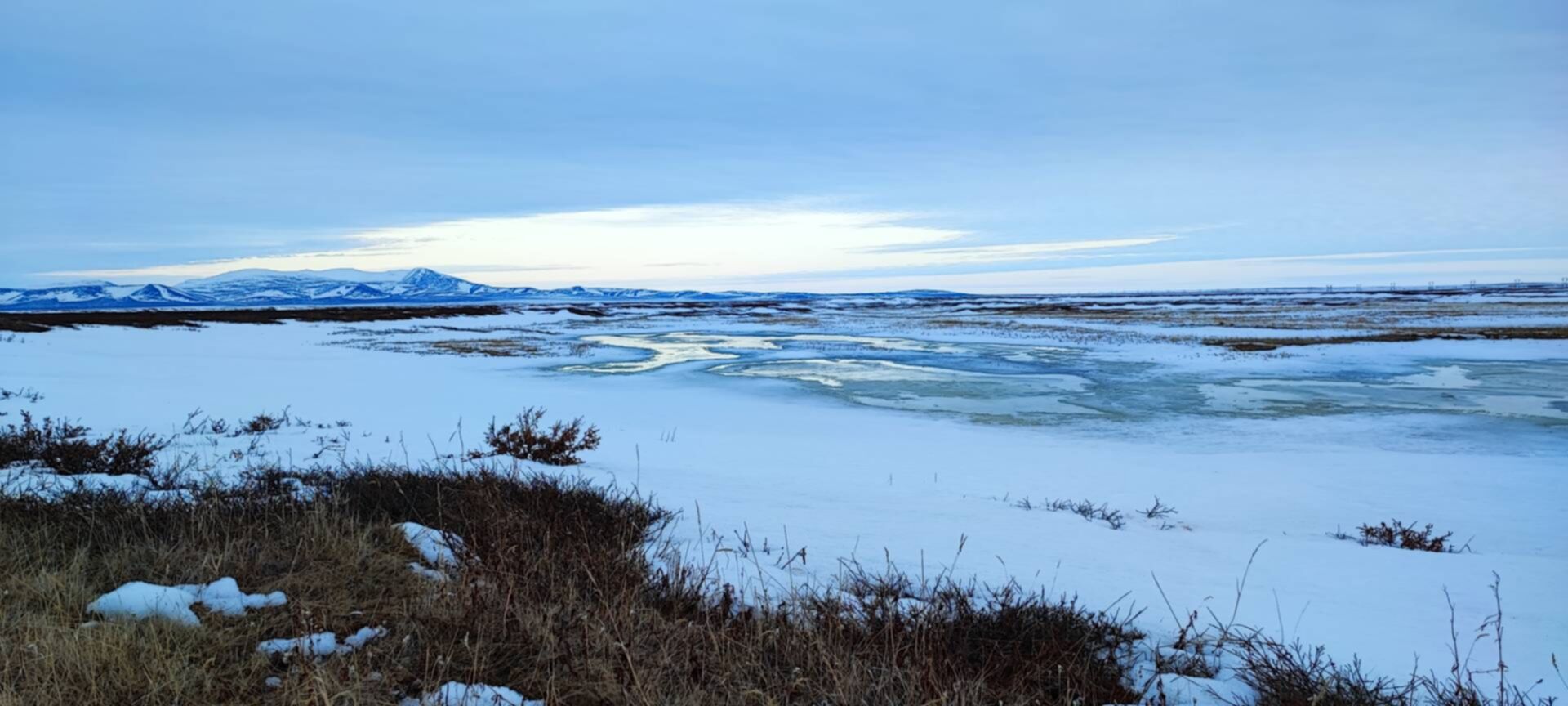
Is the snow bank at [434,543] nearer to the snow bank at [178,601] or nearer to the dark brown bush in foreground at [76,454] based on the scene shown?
the snow bank at [178,601]

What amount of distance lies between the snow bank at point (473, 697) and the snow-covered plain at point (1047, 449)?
1377 mm

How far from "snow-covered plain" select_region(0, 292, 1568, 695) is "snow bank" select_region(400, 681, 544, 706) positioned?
1377mm

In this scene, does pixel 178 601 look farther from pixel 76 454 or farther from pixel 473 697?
pixel 76 454

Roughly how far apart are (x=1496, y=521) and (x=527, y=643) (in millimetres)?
7316

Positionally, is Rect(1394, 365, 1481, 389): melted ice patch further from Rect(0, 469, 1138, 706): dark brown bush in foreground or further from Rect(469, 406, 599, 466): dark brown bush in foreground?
Rect(0, 469, 1138, 706): dark brown bush in foreground

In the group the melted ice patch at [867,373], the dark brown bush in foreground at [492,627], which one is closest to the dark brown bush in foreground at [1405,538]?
the dark brown bush in foreground at [492,627]

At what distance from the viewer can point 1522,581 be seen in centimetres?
455

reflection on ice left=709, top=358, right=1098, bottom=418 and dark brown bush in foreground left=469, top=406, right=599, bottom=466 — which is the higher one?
dark brown bush in foreground left=469, top=406, right=599, bottom=466

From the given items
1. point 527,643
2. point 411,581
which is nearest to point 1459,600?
point 527,643

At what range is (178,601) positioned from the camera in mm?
3172

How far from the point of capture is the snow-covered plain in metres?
4.40

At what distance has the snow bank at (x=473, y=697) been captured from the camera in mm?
2656

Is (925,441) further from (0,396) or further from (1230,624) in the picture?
(0,396)

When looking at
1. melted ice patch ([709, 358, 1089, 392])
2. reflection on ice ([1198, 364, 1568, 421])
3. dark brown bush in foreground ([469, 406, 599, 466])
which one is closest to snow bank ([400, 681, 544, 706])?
dark brown bush in foreground ([469, 406, 599, 466])
